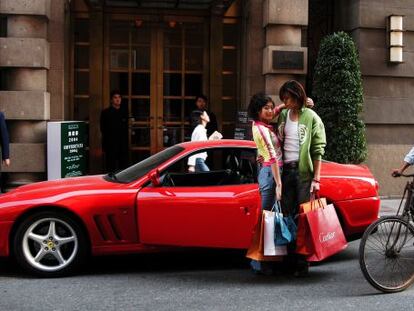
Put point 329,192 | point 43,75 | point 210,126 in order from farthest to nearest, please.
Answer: point 210,126
point 43,75
point 329,192

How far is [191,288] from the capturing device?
6.07 metres

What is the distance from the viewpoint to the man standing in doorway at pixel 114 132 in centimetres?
1235

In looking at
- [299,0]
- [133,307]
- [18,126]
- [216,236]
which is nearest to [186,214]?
[216,236]

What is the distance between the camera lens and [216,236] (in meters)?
6.36

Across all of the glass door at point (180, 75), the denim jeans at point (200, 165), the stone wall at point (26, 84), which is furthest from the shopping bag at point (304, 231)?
the glass door at point (180, 75)

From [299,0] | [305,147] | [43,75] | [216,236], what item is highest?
[299,0]

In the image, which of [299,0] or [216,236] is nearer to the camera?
[216,236]

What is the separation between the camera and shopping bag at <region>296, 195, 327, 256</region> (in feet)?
19.9

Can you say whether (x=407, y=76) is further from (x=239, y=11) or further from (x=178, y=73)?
(x=178, y=73)

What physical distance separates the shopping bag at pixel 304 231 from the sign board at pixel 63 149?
5962 mm

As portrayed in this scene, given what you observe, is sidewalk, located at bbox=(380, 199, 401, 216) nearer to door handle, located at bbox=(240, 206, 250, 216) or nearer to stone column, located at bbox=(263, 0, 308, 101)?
stone column, located at bbox=(263, 0, 308, 101)

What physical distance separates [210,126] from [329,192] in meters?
5.78

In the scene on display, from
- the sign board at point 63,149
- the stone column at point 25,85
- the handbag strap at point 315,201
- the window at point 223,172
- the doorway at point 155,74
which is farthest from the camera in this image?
the doorway at point 155,74

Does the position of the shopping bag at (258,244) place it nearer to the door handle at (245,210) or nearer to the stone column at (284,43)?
the door handle at (245,210)
